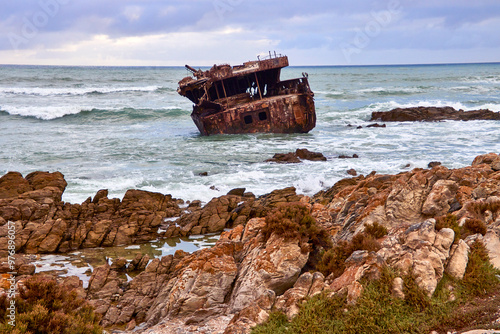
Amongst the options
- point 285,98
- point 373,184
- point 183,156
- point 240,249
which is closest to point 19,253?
point 240,249

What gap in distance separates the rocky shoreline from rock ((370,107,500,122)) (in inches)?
1200

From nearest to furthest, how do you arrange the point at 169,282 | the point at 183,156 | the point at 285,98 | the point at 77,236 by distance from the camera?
1. the point at 169,282
2. the point at 77,236
3. the point at 183,156
4. the point at 285,98

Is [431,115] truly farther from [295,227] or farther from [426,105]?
[295,227]

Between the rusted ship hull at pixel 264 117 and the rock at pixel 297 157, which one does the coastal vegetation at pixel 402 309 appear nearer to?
the rock at pixel 297 157

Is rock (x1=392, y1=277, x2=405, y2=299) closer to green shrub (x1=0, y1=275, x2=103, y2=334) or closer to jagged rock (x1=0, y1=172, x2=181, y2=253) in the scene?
green shrub (x1=0, y1=275, x2=103, y2=334)

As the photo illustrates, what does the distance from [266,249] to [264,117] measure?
25853 millimetres

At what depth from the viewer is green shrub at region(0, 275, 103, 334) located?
22.0ft

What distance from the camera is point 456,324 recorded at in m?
6.32

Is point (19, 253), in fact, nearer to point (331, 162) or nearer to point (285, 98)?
point (331, 162)

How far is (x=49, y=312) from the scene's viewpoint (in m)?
7.23

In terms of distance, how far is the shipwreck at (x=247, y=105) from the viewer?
3369 cm

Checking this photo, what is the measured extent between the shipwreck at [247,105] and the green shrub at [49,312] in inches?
1054

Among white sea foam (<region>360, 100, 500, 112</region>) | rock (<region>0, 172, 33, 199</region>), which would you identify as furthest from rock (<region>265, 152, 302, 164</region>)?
white sea foam (<region>360, 100, 500, 112</region>)

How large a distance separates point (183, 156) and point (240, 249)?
19.4 m
